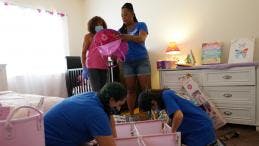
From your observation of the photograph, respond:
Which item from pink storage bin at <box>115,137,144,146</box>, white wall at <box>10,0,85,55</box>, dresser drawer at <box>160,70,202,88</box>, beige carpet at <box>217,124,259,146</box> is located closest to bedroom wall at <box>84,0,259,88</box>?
dresser drawer at <box>160,70,202,88</box>

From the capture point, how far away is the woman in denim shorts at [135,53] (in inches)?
101

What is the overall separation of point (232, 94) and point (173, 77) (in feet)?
2.24

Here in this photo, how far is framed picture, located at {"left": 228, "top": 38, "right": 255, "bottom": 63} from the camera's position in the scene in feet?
8.88

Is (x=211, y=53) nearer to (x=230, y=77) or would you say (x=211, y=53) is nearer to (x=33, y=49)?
(x=230, y=77)

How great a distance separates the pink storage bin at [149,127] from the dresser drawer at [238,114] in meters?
1.05

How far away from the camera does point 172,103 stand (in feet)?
4.98

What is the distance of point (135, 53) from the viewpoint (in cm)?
260

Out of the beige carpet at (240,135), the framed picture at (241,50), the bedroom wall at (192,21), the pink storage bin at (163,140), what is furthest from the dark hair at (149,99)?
the bedroom wall at (192,21)

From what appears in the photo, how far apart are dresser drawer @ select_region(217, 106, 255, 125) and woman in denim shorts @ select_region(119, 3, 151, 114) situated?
83 centimetres

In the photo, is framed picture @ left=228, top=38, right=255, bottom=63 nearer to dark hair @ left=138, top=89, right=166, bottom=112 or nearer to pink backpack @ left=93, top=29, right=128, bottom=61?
pink backpack @ left=93, top=29, right=128, bottom=61

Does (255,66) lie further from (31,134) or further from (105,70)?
(31,134)

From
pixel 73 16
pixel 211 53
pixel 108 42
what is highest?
pixel 73 16

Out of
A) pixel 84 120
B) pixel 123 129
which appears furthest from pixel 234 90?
pixel 84 120

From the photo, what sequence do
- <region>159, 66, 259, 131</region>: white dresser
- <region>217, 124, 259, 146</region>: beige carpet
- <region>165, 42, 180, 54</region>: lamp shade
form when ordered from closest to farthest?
1. <region>217, 124, 259, 146</region>: beige carpet
2. <region>159, 66, 259, 131</region>: white dresser
3. <region>165, 42, 180, 54</region>: lamp shade
